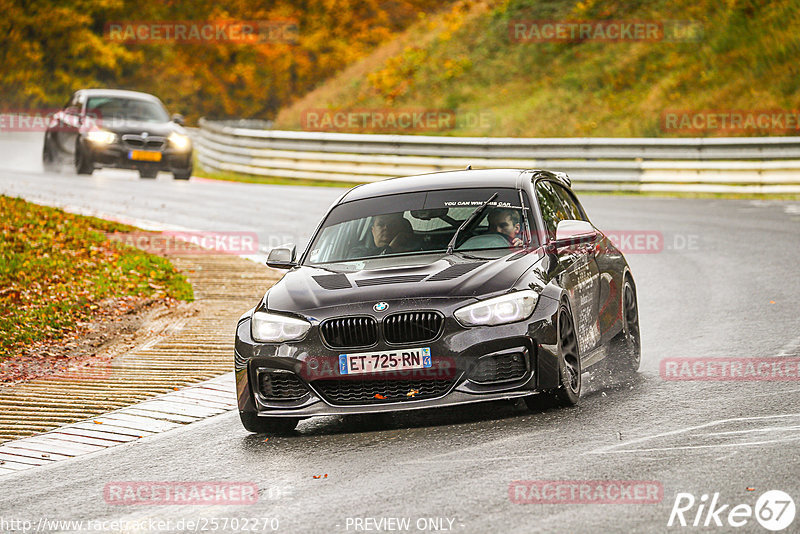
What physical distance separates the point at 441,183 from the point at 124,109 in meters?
20.1

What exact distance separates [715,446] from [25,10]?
194 ft

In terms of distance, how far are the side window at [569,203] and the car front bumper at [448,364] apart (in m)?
2.38

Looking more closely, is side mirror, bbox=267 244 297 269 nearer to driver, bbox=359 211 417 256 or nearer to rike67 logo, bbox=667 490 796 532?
driver, bbox=359 211 417 256

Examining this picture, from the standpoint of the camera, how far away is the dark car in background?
2766 cm

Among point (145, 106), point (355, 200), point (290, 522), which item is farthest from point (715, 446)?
point (145, 106)

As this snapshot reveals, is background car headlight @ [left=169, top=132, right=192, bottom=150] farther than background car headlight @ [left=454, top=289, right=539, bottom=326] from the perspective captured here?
Yes

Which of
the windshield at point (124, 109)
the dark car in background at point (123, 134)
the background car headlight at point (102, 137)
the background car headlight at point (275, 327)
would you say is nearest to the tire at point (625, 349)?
the background car headlight at point (275, 327)

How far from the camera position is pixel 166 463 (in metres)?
7.61

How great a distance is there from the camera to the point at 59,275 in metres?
14.7

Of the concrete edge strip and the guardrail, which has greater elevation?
the concrete edge strip

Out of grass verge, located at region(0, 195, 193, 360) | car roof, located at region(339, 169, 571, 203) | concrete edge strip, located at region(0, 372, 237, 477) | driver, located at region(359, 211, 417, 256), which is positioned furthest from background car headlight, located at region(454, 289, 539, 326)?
grass verge, located at region(0, 195, 193, 360)

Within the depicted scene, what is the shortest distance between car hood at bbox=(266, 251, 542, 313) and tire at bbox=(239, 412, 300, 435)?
71 cm

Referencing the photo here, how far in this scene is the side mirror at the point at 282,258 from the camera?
9.09 meters

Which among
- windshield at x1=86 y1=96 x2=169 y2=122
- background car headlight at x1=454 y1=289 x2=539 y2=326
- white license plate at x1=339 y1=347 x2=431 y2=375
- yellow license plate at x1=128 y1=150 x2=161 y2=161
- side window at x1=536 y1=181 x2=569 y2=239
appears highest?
side window at x1=536 y1=181 x2=569 y2=239
